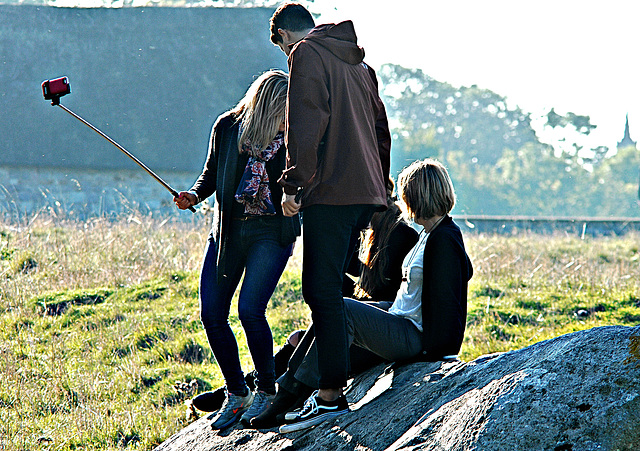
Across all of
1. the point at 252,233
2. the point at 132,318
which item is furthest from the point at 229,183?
the point at 132,318

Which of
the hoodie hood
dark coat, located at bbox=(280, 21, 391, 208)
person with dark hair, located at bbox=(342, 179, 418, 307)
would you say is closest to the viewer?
dark coat, located at bbox=(280, 21, 391, 208)

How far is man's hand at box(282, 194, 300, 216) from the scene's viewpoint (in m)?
3.28

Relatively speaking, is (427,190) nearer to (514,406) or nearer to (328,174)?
(328,174)

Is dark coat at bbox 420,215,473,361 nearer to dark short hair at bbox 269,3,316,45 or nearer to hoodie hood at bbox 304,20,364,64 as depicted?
hoodie hood at bbox 304,20,364,64

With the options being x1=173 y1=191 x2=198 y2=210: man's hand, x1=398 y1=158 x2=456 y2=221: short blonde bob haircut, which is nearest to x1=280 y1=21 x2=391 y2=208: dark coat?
x1=398 y1=158 x2=456 y2=221: short blonde bob haircut

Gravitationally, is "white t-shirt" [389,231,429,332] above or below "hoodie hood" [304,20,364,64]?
below

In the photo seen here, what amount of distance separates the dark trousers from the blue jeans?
40 centimetres

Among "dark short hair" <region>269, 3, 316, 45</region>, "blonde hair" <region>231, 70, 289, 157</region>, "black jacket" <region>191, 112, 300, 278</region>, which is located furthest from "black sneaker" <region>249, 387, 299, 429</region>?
"dark short hair" <region>269, 3, 316, 45</region>

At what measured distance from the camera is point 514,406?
8.63 feet

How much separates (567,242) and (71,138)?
15.6 m

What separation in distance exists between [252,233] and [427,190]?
0.89 metres

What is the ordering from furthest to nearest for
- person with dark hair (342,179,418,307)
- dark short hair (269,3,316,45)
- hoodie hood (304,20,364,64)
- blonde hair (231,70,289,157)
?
person with dark hair (342,179,418,307) → blonde hair (231,70,289,157) → dark short hair (269,3,316,45) → hoodie hood (304,20,364,64)

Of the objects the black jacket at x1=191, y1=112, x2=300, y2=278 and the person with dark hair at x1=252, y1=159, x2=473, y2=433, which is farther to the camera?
the black jacket at x1=191, y1=112, x2=300, y2=278

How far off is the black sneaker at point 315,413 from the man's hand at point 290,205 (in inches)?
33.4
